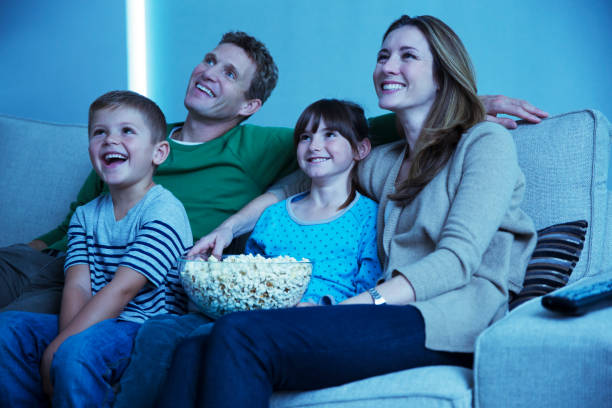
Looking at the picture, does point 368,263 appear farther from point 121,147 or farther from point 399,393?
point 121,147

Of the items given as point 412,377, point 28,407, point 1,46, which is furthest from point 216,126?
point 1,46

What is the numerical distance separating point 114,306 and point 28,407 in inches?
9.9

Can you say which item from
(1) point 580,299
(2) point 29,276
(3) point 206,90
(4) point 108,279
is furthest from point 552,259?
(2) point 29,276

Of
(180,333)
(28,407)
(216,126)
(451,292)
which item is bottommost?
(28,407)

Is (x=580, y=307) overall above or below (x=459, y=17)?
below

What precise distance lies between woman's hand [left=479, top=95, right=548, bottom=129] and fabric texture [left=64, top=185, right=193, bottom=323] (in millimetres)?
828

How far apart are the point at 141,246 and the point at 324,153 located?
0.51 metres

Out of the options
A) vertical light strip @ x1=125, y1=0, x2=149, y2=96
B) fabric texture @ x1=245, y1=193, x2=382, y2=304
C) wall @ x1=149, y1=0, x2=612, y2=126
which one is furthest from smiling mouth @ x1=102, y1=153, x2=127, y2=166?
vertical light strip @ x1=125, y1=0, x2=149, y2=96

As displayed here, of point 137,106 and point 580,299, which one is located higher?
point 137,106

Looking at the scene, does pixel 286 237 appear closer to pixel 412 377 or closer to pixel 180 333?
pixel 180 333

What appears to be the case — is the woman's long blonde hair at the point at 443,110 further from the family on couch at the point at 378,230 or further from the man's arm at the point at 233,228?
the man's arm at the point at 233,228

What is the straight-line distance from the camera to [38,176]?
210 cm

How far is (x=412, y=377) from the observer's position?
1010mm

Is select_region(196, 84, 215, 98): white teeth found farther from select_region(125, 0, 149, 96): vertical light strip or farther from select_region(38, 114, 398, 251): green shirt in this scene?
select_region(125, 0, 149, 96): vertical light strip
